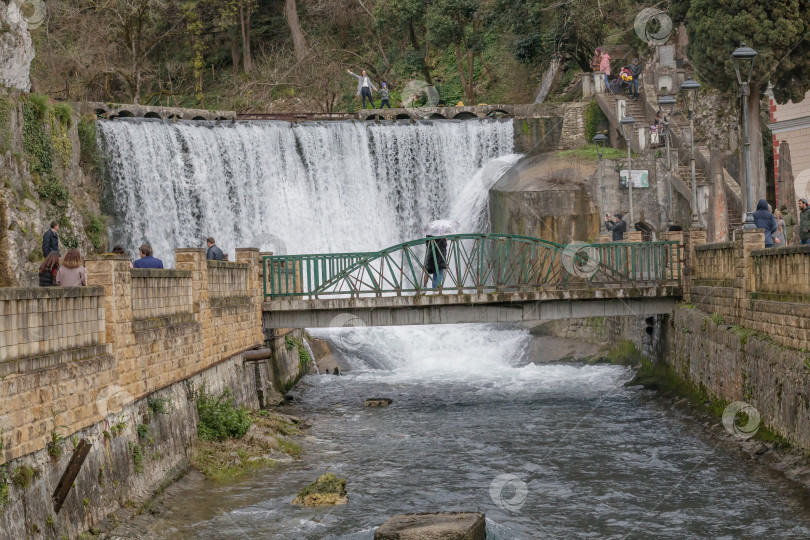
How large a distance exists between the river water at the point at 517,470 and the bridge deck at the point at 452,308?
1827 millimetres

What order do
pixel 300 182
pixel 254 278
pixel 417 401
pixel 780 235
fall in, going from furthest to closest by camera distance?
pixel 300 182 → pixel 417 401 → pixel 254 278 → pixel 780 235

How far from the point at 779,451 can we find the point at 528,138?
86.1 feet

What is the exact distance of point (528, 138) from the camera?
4047 centimetres

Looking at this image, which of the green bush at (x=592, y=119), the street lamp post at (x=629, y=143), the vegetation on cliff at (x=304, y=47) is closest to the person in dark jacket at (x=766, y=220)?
the street lamp post at (x=629, y=143)

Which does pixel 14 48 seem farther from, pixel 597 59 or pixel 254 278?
pixel 597 59

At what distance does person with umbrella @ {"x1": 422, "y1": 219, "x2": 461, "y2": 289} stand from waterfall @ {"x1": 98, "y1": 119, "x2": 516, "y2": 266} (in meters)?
12.8

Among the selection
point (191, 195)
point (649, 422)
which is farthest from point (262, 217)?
point (649, 422)

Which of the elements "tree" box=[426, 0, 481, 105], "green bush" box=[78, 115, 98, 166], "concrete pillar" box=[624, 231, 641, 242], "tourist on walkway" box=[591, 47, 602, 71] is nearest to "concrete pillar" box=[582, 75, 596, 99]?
"tourist on walkway" box=[591, 47, 602, 71]

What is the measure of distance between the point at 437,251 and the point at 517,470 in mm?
8317

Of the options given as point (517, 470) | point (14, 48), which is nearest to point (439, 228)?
point (517, 470)

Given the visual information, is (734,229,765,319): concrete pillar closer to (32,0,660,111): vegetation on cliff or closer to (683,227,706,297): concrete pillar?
(683,227,706,297): concrete pillar

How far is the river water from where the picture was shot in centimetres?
1302

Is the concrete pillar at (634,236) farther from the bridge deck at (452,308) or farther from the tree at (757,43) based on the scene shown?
the tree at (757,43)

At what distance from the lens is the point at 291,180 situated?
3747cm
